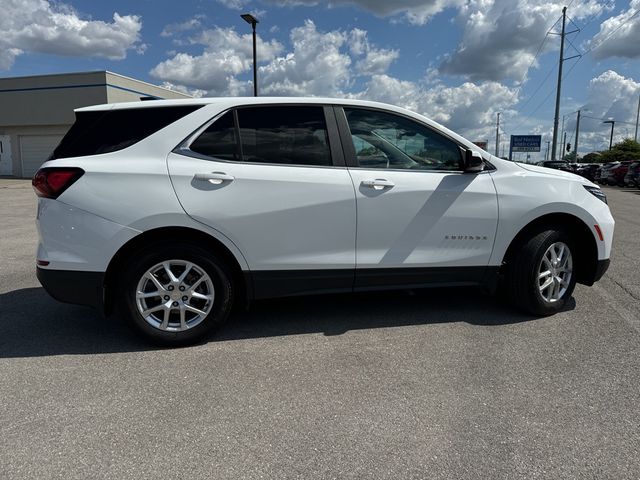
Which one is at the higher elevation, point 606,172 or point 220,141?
point 220,141

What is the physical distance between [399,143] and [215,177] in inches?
61.3

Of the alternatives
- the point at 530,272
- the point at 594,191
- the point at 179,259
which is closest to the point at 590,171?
the point at 594,191

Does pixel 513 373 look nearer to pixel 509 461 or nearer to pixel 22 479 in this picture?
pixel 509 461

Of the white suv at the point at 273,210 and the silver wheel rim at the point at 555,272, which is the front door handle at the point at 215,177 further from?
the silver wheel rim at the point at 555,272

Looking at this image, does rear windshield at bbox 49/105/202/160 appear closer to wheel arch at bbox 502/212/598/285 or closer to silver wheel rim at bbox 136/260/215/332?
silver wheel rim at bbox 136/260/215/332

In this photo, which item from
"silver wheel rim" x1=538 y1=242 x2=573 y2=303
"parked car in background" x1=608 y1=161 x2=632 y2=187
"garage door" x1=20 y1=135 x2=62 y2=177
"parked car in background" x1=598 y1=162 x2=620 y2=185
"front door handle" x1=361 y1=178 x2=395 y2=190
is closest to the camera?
"front door handle" x1=361 y1=178 x2=395 y2=190

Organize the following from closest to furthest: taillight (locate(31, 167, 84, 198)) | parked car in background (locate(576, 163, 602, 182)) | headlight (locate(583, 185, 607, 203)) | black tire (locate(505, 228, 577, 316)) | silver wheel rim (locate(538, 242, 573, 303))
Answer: taillight (locate(31, 167, 84, 198)), black tire (locate(505, 228, 577, 316)), silver wheel rim (locate(538, 242, 573, 303)), headlight (locate(583, 185, 607, 203)), parked car in background (locate(576, 163, 602, 182))

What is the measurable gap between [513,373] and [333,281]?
1444mm

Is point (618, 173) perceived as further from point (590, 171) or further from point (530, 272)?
point (530, 272)

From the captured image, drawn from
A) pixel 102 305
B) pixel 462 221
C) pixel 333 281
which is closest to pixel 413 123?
pixel 462 221

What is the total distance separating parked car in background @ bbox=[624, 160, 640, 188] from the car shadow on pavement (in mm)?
26754

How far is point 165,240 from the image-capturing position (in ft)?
11.5

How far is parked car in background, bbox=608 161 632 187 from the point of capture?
29.5 m

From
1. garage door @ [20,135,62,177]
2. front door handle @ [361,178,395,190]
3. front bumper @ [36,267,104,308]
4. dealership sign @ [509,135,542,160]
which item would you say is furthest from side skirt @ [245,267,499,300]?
dealership sign @ [509,135,542,160]
